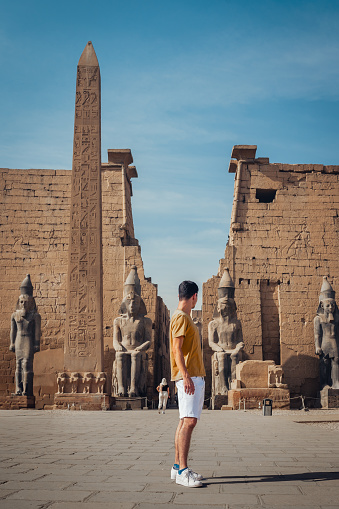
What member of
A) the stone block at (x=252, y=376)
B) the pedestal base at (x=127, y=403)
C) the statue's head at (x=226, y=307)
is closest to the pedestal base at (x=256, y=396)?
the stone block at (x=252, y=376)

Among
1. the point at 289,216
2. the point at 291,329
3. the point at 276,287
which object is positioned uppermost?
the point at 289,216

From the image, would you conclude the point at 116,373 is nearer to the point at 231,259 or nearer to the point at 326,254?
the point at 231,259

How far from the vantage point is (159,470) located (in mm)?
3381

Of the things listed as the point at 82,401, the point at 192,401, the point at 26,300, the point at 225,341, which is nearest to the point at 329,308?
the point at 225,341

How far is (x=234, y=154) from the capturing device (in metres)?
16.5

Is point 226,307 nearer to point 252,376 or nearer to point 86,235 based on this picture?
point 252,376

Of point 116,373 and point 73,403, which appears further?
point 116,373

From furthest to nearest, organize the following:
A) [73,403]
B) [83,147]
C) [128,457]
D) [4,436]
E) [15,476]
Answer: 1. [83,147]
2. [73,403]
3. [4,436]
4. [128,457]
5. [15,476]

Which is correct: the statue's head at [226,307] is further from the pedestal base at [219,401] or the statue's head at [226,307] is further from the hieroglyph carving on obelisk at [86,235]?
the hieroglyph carving on obelisk at [86,235]

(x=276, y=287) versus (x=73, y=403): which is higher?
(x=276, y=287)

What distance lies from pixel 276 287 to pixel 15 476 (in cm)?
1314

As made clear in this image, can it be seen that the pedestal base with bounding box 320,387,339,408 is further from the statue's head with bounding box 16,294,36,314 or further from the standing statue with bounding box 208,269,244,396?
the statue's head with bounding box 16,294,36,314

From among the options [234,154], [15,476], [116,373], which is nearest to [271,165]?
[234,154]

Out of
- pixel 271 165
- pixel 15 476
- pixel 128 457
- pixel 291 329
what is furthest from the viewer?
pixel 271 165
